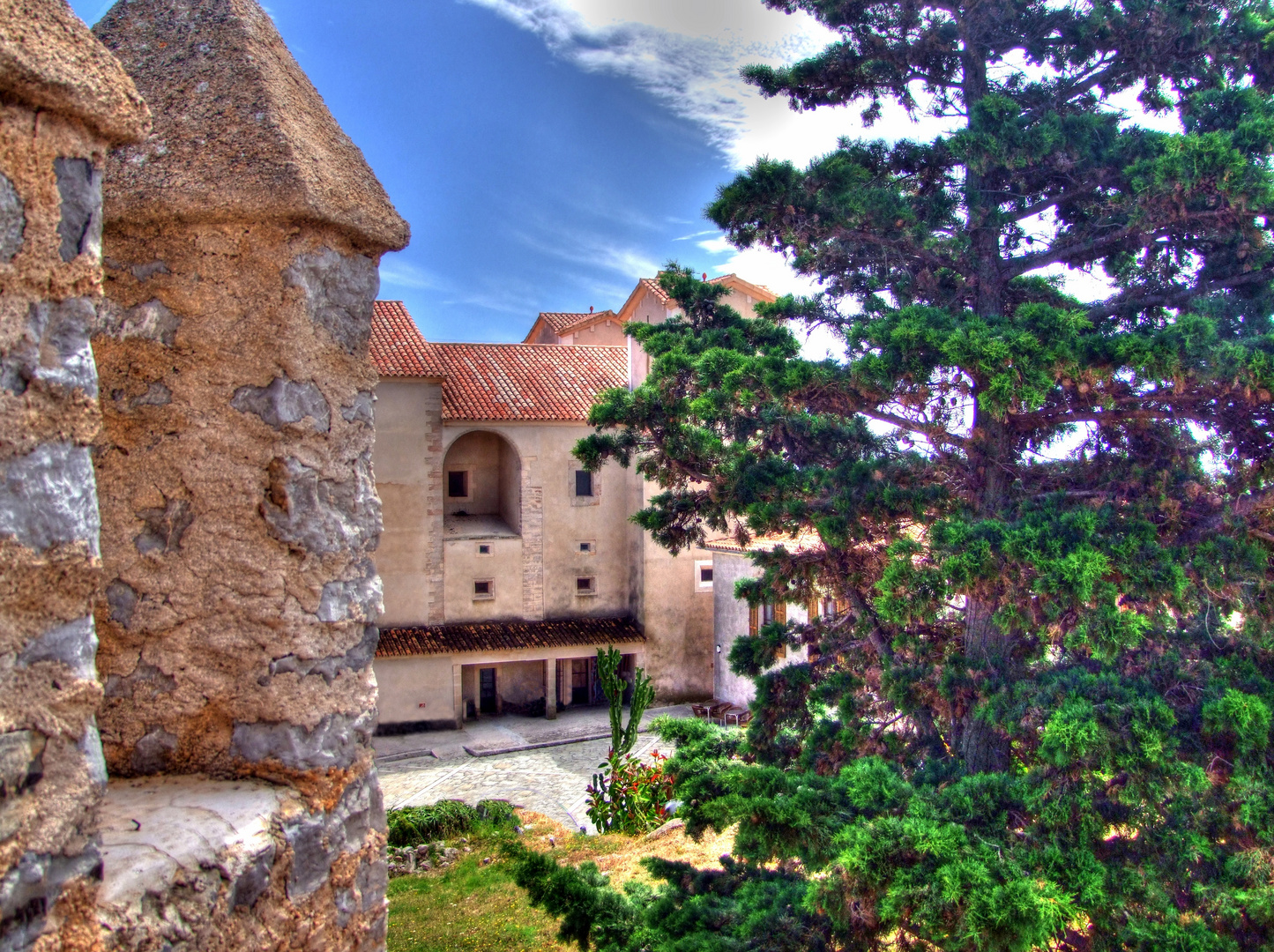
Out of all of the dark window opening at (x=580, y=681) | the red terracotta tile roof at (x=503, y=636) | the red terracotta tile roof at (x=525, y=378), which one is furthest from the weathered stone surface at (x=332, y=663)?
the dark window opening at (x=580, y=681)

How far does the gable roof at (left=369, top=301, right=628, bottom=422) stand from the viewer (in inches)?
822

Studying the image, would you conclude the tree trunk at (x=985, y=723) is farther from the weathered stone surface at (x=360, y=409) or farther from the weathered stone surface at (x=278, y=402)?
the weathered stone surface at (x=278, y=402)

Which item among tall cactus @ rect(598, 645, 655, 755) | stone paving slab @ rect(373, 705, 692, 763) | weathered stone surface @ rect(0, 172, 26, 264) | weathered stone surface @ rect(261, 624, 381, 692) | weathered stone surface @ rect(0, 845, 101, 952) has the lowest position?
stone paving slab @ rect(373, 705, 692, 763)

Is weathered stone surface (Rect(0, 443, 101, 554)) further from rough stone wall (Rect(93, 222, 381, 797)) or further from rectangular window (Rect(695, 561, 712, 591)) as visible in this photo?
rectangular window (Rect(695, 561, 712, 591))

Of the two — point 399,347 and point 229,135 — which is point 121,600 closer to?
point 229,135

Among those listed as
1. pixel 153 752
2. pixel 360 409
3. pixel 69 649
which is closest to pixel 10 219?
pixel 69 649

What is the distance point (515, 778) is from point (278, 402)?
14612 mm

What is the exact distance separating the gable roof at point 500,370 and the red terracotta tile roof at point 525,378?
0.8 inches

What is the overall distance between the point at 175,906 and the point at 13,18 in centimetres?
216

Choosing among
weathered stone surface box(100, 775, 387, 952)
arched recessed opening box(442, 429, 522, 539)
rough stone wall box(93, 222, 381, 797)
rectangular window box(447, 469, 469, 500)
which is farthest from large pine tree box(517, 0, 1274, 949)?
rectangular window box(447, 469, 469, 500)

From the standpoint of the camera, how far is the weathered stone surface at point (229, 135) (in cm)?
304

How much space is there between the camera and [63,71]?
79.8 inches

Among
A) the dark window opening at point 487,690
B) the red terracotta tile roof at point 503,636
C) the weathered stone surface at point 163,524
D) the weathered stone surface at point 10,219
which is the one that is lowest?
the dark window opening at point 487,690

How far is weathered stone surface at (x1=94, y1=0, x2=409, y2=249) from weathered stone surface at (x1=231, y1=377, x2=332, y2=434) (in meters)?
0.57
